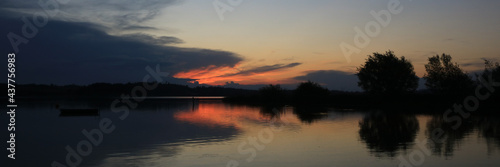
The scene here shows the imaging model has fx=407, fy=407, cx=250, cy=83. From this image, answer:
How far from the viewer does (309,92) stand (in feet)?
276

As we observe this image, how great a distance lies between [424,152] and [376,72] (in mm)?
60496

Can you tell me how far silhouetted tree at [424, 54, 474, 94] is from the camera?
70875 millimetres

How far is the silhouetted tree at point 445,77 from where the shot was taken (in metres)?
70.9

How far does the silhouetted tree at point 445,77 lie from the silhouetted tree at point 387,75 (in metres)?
2.83

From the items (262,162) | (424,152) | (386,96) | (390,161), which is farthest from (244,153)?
(386,96)

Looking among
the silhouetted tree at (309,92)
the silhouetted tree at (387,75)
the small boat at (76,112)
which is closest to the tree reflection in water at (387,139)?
the small boat at (76,112)

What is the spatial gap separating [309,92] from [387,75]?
53.2 ft

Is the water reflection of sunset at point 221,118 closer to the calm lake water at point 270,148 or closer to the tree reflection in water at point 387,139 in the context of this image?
the calm lake water at point 270,148

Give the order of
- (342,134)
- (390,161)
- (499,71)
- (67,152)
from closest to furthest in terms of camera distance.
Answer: (390,161), (67,152), (342,134), (499,71)

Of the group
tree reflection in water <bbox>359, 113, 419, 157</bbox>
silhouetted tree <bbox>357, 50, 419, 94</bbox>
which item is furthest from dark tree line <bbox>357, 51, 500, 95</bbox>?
tree reflection in water <bbox>359, 113, 419, 157</bbox>

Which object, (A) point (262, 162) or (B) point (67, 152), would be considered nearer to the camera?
(A) point (262, 162)

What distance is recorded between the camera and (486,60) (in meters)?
66.3

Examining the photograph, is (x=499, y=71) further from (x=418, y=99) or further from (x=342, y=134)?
(x=342, y=134)

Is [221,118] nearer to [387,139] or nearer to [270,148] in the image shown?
[387,139]
